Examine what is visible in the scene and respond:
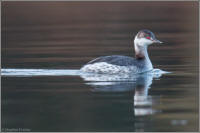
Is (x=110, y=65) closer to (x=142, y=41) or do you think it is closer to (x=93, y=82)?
(x=93, y=82)

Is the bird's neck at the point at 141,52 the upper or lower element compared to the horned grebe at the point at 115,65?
upper

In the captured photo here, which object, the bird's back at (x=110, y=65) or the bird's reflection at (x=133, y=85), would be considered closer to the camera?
the bird's reflection at (x=133, y=85)

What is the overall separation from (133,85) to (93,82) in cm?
103

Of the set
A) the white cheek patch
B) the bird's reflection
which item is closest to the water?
the bird's reflection

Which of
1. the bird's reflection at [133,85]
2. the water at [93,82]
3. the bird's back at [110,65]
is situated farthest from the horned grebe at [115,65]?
the water at [93,82]

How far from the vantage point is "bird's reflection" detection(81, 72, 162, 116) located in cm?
1202

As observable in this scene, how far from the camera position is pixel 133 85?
46.9ft

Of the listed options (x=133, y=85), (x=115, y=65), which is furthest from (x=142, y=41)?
(x=133, y=85)

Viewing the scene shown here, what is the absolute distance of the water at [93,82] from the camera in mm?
10984

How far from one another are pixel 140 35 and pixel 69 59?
2.50 m

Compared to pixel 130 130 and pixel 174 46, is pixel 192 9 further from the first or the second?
pixel 130 130

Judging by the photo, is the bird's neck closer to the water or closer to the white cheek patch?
the white cheek patch

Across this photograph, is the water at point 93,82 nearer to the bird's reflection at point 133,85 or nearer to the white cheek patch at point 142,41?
the bird's reflection at point 133,85

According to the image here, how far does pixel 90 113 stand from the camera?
37.3ft
